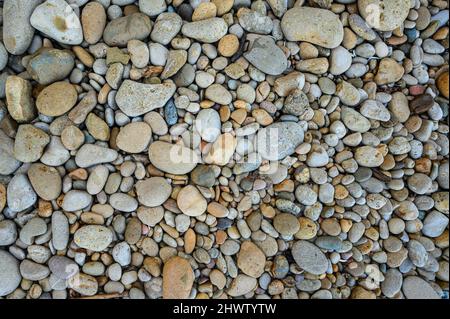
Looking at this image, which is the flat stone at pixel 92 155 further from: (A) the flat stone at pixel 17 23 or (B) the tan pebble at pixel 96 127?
(A) the flat stone at pixel 17 23

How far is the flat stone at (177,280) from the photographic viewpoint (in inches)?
41.9

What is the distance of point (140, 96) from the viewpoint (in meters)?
1.07

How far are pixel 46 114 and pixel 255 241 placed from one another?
701 mm

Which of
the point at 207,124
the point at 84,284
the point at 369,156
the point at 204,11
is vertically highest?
the point at 204,11

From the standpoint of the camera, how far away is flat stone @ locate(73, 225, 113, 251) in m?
1.05

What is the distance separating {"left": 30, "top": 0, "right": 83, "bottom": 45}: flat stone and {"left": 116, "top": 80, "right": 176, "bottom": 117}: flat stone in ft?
0.68

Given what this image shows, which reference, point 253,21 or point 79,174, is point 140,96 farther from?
point 253,21

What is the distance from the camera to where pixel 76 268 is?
1.07 m

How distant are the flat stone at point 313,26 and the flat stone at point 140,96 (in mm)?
402

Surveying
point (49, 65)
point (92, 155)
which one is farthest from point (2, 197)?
point (49, 65)

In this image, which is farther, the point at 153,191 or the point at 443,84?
the point at 443,84

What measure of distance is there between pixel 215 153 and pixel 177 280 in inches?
14.7
